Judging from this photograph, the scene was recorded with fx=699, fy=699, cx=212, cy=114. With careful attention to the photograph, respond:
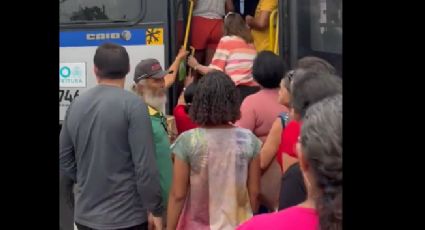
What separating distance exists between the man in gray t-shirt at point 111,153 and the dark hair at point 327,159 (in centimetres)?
147

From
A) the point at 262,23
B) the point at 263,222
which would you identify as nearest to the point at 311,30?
the point at 262,23

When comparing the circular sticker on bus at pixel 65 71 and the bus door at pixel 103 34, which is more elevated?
the bus door at pixel 103 34

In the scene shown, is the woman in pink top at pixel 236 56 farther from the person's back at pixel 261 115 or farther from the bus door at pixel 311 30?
the person's back at pixel 261 115

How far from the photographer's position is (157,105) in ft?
13.0

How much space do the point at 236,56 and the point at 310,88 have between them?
2690 mm

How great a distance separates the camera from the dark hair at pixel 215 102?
326 cm

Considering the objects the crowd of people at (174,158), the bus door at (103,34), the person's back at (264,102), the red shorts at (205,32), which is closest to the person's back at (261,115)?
the person's back at (264,102)

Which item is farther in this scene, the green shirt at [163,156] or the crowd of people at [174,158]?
the green shirt at [163,156]

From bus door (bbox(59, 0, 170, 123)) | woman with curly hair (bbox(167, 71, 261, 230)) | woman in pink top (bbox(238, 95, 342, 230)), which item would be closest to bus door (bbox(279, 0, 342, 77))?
bus door (bbox(59, 0, 170, 123))

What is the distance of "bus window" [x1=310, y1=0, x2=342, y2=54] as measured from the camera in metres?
5.02

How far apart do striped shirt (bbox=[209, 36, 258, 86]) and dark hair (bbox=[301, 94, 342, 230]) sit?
3.53 m

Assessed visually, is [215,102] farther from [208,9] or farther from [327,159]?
[208,9]

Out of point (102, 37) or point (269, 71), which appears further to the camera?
point (102, 37)
